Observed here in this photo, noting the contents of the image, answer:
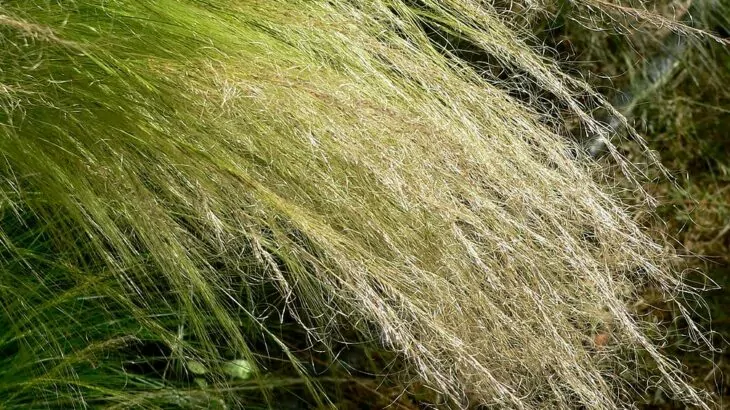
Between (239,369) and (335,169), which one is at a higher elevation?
(335,169)

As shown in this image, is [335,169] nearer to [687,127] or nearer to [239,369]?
[239,369]

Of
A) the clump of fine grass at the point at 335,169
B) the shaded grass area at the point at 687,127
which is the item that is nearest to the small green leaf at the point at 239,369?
the clump of fine grass at the point at 335,169

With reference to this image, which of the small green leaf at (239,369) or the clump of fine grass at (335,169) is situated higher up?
the clump of fine grass at (335,169)

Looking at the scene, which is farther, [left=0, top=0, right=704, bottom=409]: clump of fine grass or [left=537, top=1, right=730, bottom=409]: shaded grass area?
[left=537, top=1, right=730, bottom=409]: shaded grass area

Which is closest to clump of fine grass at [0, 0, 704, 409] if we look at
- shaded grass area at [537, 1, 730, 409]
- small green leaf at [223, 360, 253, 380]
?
small green leaf at [223, 360, 253, 380]

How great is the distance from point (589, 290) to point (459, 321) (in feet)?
0.58

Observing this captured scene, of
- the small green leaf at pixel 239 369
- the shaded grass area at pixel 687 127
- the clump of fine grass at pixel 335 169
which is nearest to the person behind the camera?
the clump of fine grass at pixel 335 169

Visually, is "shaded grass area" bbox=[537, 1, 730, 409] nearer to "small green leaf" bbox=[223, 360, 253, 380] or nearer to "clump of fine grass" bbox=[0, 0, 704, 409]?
"clump of fine grass" bbox=[0, 0, 704, 409]

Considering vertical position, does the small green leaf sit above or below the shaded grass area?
below

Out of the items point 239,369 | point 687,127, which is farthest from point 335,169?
point 687,127

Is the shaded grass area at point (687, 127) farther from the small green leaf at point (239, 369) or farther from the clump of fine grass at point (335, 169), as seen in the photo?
the small green leaf at point (239, 369)

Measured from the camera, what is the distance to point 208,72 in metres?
0.89

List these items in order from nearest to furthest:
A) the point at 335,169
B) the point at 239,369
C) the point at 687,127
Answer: the point at 335,169, the point at 239,369, the point at 687,127

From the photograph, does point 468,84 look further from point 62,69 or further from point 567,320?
point 62,69
